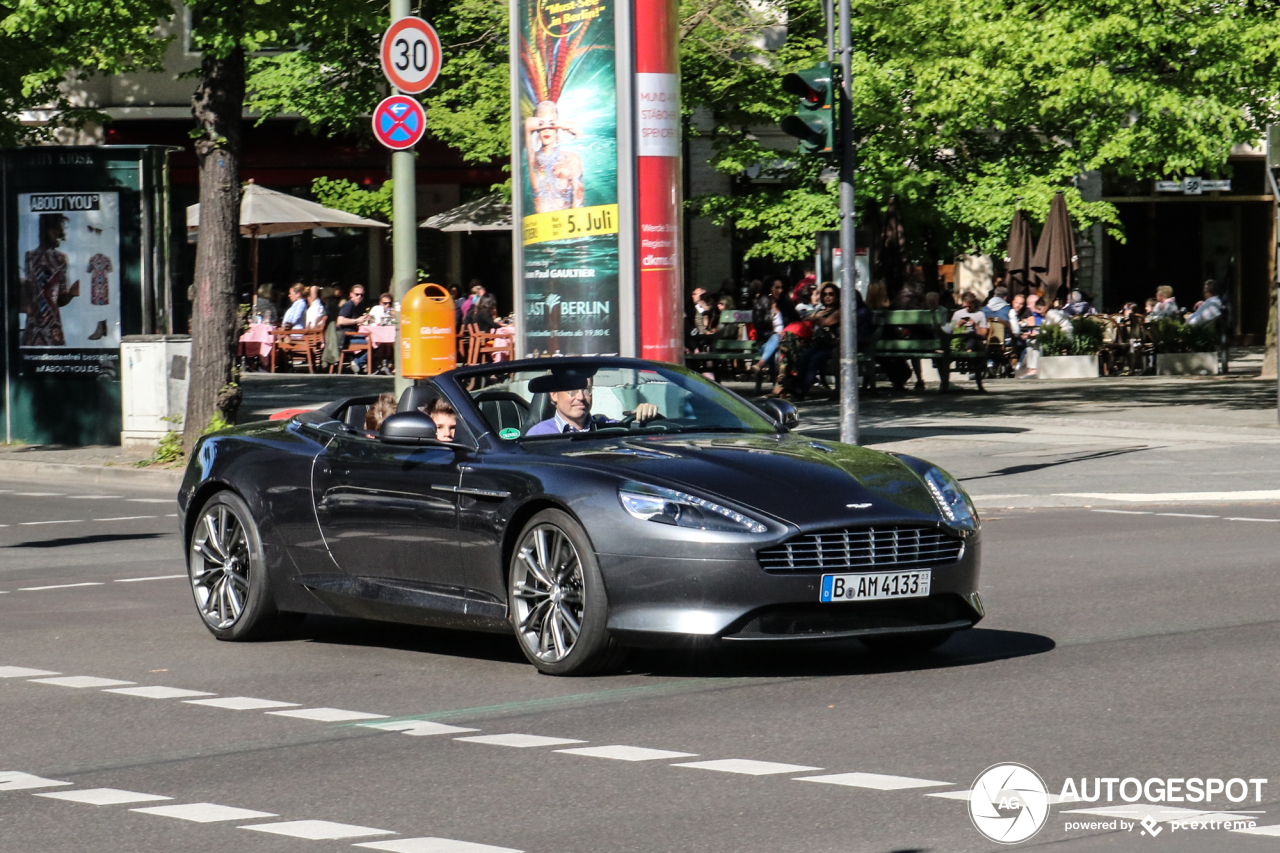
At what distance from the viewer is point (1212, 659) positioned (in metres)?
8.84

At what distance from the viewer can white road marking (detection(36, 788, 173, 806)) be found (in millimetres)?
6484

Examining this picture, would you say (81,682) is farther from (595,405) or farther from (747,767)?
(747,767)

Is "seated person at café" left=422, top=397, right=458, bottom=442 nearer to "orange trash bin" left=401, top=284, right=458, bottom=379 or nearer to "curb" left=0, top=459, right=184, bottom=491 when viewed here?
"orange trash bin" left=401, top=284, right=458, bottom=379

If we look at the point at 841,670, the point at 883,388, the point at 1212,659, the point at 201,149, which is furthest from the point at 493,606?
the point at 883,388

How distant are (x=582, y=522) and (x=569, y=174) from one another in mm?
10045

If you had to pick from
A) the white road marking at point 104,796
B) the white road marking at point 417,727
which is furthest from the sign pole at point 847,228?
the white road marking at point 104,796

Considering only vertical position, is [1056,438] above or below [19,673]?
above

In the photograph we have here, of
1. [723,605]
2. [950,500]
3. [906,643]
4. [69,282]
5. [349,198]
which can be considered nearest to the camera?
[723,605]

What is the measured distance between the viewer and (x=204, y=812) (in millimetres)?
6285

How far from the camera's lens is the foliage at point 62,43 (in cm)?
2069

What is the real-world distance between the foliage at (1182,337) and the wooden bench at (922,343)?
5966 mm

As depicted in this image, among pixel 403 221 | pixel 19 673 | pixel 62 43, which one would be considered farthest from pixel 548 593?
pixel 62 43

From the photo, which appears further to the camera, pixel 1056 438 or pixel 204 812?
pixel 1056 438

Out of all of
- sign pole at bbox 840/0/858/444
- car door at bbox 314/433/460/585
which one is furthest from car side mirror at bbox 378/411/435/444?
sign pole at bbox 840/0/858/444
